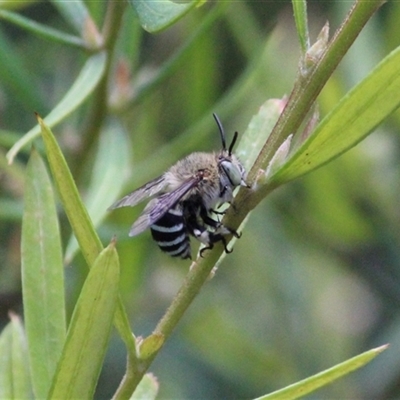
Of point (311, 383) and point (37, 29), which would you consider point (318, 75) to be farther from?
point (37, 29)

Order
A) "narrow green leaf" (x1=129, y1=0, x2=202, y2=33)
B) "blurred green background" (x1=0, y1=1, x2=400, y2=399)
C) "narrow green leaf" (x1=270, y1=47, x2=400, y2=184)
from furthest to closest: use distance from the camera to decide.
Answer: "blurred green background" (x1=0, y1=1, x2=400, y2=399) < "narrow green leaf" (x1=129, y1=0, x2=202, y2=33) < "narrow green leaf" (x1=270, y1=47, x2=400, y2=184)

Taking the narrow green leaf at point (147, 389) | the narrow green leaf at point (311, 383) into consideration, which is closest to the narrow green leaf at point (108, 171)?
the narrow green leaf at point (147, 389)

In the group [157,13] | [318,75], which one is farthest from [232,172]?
[318,75]

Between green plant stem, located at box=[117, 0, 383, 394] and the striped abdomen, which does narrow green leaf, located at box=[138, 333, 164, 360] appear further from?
the striped abdomen

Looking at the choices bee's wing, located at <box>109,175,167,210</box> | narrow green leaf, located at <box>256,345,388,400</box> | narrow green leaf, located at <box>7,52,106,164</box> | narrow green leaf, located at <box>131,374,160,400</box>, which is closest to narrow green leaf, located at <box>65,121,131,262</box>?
bee's wing, located at <box>109,175,167,210</box>

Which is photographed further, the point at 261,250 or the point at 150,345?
the point at 261,250
